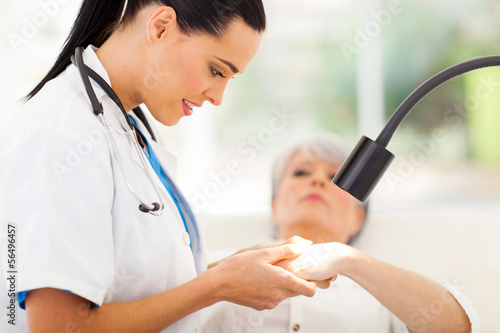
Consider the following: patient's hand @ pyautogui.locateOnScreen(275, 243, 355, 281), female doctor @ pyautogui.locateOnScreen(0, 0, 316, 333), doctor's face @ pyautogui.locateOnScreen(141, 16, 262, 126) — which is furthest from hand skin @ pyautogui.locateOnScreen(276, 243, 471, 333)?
doctor's face @ pyautogui.locateOnScreen(141, 16, 262, 126)

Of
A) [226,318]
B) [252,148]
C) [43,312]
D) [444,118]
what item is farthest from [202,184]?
[43,312]

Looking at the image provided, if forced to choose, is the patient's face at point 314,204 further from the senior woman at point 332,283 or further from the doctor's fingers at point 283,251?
the doctor's fingers at point 283,251

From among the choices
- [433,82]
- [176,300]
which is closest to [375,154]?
[433,82]

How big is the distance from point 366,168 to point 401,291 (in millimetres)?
552

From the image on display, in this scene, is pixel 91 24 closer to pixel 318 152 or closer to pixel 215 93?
pixel 215 93

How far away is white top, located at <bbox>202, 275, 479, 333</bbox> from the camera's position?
1.55 meters

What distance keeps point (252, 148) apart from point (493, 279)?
3043 mm

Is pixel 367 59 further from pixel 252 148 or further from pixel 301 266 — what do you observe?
pixel 301 266

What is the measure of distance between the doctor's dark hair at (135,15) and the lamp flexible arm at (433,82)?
0.43m

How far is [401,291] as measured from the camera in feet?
4.46

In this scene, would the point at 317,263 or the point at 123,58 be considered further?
the point at 317,263

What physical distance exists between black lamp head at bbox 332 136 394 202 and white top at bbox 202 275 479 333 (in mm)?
729

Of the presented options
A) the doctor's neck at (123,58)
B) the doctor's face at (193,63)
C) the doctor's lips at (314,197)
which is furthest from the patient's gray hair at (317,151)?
the doctor's neck at (123,58)

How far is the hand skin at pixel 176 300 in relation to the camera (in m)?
0.92
